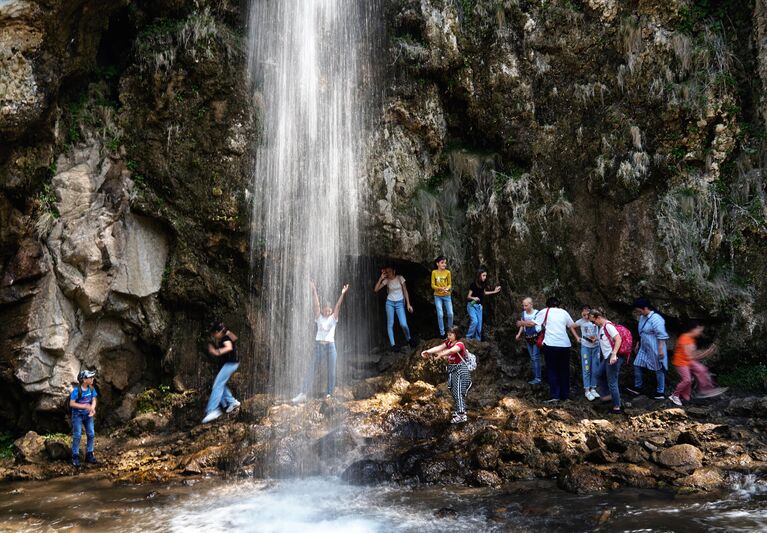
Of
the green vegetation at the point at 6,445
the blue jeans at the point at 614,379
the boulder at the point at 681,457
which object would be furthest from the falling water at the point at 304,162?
the boulder at the point at 681,457

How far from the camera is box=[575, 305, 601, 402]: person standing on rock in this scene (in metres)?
10.2

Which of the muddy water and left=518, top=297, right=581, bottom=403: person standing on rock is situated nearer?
the muddy water

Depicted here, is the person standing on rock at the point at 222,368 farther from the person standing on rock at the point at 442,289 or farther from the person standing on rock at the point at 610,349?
the person standing on rock at the point at 610,349

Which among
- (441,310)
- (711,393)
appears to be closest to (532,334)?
(441,310)

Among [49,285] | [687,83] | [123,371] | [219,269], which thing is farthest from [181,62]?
[687,83]

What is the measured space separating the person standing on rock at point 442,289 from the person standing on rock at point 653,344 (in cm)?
379

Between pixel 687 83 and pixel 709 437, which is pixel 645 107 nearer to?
pixel 687 83

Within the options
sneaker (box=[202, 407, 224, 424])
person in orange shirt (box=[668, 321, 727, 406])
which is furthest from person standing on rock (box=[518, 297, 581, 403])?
sneaker (box=[202, 407, 224, 424])

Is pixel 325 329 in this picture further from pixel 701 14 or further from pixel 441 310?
pixel 701 14

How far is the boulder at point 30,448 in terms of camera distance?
33.0ft

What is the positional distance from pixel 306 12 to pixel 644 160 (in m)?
8.77

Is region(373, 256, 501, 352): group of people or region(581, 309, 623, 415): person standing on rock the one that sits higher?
region(373, 256, 501, 352): group of people

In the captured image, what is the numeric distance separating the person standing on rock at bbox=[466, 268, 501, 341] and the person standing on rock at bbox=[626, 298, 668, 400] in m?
3.04

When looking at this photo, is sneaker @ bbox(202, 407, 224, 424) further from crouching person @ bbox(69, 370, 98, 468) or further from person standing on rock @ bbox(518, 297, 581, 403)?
person standing on rock @ bbox(518, 297, 581, 403)
